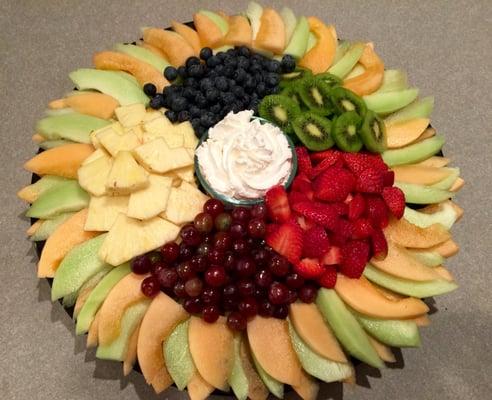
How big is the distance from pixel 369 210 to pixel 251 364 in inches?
22.8

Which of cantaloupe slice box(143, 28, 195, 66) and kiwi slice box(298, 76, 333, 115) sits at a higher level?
kiwi slice box(298, 76, 333, 115)

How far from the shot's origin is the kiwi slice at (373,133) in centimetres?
163

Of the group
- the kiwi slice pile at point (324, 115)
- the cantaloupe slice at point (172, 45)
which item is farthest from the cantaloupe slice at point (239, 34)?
the kiwi slice pile at point (324, 115)

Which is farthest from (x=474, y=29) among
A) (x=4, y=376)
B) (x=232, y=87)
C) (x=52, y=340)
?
(x=4, y=376)

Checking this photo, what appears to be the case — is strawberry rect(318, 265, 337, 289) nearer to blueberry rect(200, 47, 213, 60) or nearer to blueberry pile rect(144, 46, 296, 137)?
blueberry pile rect(144, 46, 296, 137)

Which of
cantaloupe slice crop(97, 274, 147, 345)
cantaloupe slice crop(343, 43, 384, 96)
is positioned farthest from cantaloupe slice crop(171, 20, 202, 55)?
cantaloupe slice crop(97, 274, 147, 345)

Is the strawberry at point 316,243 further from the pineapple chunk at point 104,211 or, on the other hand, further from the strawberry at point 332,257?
the pineapple chunk at point 104,211

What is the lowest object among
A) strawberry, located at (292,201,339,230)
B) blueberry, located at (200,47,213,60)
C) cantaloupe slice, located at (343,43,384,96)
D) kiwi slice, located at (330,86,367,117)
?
strawberry, located at (292,201,339,230)

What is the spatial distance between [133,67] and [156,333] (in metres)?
0.98

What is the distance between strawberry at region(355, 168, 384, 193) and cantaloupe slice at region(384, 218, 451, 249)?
125 mm

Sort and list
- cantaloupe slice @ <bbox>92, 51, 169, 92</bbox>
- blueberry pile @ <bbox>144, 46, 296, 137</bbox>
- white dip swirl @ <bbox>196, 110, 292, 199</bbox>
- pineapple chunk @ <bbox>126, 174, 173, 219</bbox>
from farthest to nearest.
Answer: cantaloupe slice @ <bbox>92, 51, 169, 92</bbox>
blueberry pile @ <bbox>144, 46, 296, 137</bbox>
white dip swirl @ <bbox>196, 110, 292, 199</bbox>
pineapple chunk @ <bbox>126, 174, 173, 219</bbox>

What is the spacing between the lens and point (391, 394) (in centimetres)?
163

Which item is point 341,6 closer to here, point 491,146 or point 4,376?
point 491,146

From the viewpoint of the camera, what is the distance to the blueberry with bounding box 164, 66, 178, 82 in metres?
1.76
